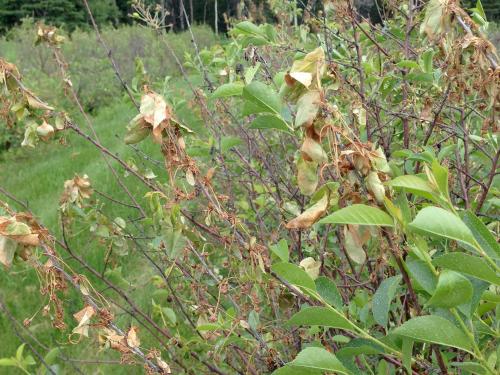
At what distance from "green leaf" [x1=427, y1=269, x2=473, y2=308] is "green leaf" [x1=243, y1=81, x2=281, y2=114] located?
1.03 ft

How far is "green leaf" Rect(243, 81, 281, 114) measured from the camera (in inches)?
29.3

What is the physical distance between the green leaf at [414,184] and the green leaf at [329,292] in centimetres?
22

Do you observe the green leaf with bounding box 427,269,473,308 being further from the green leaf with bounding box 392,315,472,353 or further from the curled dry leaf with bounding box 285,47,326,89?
the curled dry leaf with bounding box 285,47,326,89

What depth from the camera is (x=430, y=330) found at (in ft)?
1.98

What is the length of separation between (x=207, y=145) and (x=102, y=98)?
769 cm

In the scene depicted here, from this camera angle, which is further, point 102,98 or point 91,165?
point 102,98

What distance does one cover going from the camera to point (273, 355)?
3.93ft

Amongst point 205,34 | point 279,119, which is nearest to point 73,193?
point 279,119

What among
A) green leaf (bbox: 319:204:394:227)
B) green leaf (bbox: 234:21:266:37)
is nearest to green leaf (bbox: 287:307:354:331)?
green leaf (bbox: 319:204:394:227)

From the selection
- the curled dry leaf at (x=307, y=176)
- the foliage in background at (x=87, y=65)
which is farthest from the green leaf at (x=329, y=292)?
the foliage in background at (x=87, y=65)

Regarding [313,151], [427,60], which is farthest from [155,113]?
[427,60]

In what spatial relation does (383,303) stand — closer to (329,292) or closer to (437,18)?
(329,292)

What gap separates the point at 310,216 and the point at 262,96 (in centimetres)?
19

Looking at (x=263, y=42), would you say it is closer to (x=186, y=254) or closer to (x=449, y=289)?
(x=186, y=254)
